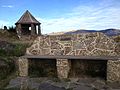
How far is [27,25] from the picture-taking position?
29.9 metres

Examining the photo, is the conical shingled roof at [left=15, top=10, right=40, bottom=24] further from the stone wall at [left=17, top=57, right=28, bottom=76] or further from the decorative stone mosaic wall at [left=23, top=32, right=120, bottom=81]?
the stone wall at [left=17, top=57, right=28, bottom=76]

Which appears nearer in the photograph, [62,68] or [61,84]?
[61,84]

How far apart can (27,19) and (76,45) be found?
789 inches

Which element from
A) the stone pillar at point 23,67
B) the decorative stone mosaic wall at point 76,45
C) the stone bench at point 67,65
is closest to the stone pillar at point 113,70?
the stone bench at point 67,65

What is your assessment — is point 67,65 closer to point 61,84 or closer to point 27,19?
point 61,84

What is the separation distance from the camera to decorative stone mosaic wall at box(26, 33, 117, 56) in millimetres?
8852

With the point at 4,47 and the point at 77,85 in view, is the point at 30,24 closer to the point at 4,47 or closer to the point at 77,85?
the point at 4,47

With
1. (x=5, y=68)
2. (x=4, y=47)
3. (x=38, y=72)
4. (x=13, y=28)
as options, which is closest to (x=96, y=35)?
(x=38, y=72)

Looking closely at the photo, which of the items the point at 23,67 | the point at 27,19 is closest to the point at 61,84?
the point at 23,67

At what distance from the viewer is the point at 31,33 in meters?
28.8

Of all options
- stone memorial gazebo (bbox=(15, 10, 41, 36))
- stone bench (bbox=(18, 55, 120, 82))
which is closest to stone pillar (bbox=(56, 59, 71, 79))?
stone bench (bbox=(18, 55, 120, 82))

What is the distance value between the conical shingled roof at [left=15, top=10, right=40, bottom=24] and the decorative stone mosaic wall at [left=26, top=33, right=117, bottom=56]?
18458 mm

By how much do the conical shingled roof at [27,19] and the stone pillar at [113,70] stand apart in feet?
68.5

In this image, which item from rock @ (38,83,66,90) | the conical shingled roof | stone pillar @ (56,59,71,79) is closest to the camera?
rock @ (38,83,66,90)
